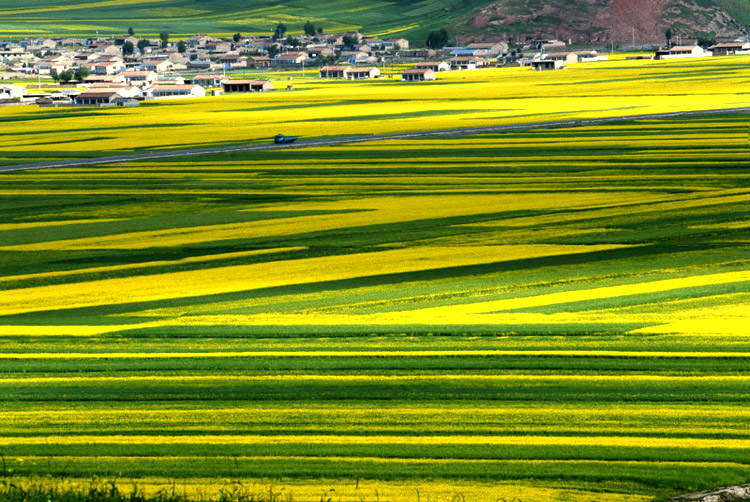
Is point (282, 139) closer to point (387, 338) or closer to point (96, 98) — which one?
point (387, 338)

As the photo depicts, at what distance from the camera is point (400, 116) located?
119625mm

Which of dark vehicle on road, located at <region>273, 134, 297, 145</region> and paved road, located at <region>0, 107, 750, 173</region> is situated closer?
paved road, located at <region>0, 107, 750, 173</region>

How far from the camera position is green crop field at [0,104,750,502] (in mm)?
23578

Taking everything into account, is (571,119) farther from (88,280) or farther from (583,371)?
(583,371)

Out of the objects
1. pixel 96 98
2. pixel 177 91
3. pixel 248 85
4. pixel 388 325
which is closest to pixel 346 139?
pixel 388 325

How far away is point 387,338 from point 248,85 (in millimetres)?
154381

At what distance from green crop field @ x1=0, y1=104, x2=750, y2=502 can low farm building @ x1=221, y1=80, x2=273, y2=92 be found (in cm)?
11511

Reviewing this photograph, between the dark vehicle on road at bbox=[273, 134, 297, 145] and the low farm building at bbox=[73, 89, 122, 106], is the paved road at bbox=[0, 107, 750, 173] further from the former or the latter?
the low farm building at bbox=[73, 89, 122, 106]

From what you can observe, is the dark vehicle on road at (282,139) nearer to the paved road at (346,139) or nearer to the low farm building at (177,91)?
the paved road at (346,139)

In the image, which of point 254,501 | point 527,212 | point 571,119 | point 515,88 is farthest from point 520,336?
point 515,88

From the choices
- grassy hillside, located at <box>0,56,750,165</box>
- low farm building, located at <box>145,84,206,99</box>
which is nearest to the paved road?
grassy hillside, located at <box>0,56,750,165</box>

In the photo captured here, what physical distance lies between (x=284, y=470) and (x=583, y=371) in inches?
382

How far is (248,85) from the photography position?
184000mm

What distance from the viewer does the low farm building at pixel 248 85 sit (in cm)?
18212
